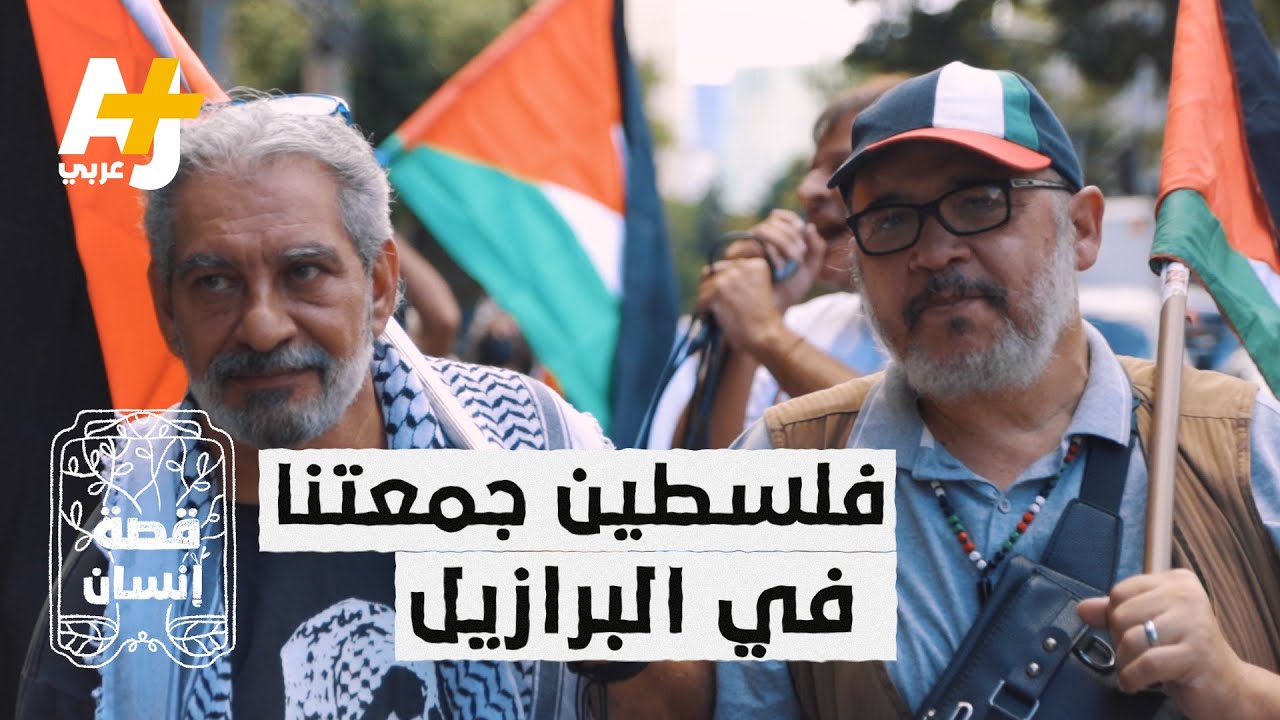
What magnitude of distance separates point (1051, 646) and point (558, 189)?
234 centimetres

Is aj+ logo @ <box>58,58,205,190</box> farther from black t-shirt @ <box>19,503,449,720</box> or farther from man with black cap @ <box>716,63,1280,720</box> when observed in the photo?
man with black cap @ <box>716,63,1280,720</box>

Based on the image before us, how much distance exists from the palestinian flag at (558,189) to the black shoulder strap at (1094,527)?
162cm

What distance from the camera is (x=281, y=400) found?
6.07 ft

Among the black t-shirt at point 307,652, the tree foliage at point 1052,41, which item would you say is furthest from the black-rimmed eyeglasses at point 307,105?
the tree foliage at point 1052,41

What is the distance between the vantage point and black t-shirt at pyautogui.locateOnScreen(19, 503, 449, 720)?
5.96ft

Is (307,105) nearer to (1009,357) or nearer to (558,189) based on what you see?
(1009,357)

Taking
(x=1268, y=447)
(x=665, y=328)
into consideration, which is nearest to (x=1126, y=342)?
(x=665, y=328)

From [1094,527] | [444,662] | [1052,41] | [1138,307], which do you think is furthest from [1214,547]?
[1052,41]

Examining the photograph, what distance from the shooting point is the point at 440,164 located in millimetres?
3637

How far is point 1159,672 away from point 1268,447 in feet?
1.36

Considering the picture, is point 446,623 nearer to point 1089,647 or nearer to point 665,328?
point 1089,647

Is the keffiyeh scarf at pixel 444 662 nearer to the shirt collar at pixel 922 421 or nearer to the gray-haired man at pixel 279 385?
the gray-haired man at pixel 279 385

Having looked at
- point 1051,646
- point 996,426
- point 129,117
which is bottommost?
point 1051,646

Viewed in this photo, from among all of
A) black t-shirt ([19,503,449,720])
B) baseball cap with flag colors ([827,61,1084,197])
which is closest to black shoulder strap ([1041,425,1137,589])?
baseball cap with flag colors ([827,61,1084,197])
